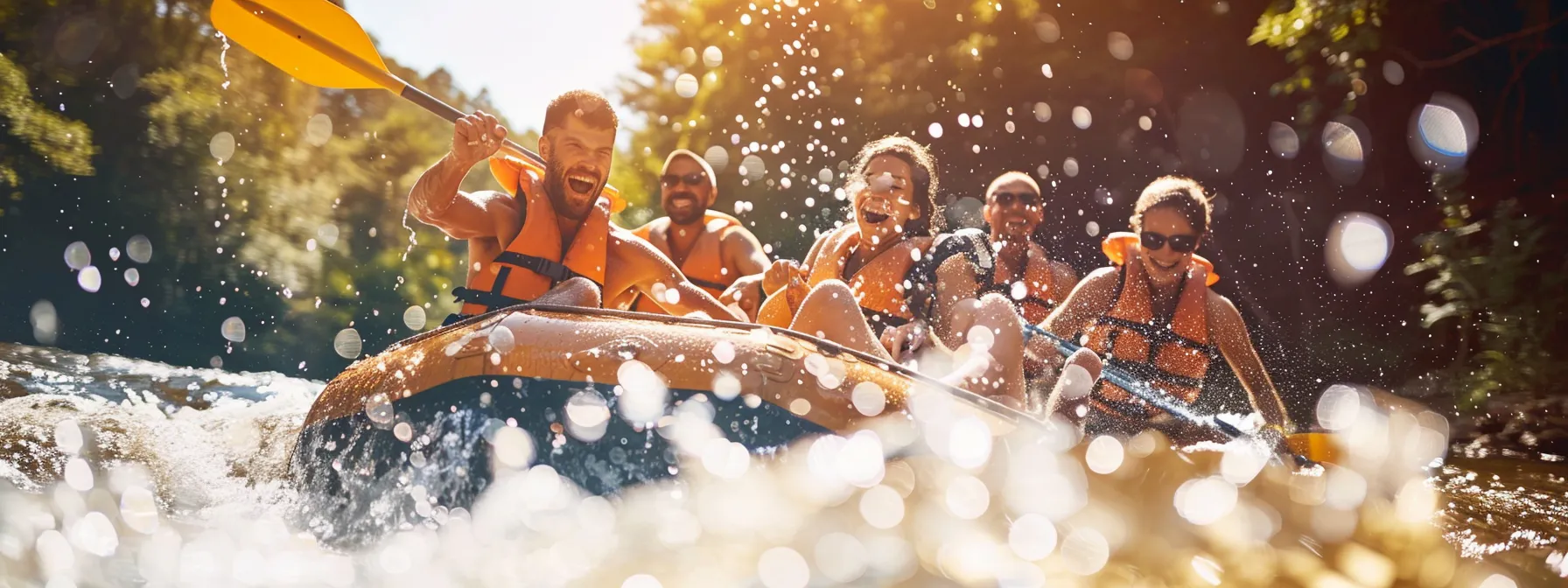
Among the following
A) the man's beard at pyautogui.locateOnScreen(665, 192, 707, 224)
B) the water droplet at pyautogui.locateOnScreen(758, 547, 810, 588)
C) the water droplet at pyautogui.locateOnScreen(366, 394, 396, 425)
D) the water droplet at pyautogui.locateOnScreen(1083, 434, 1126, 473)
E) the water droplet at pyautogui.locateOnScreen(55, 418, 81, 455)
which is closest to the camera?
the water droplet at pyautogui.locateOnScreen(758, 547, 810, 588)

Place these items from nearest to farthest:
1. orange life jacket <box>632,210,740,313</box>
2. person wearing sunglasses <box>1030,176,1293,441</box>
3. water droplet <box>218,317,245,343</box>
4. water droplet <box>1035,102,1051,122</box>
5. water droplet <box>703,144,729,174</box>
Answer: person wearing sunglasses <box>1030,176,1293,441</box> → orange life jacket <box>632,210,740,313</box> → water droplet <box>1035,102,1051,122</box> → water droplet <box>703,144,729,174</box> → water droplet <box>218,317,245,343</box>

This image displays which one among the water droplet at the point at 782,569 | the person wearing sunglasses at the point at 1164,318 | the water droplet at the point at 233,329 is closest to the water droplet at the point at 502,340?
the water droplet at the point at 782,569

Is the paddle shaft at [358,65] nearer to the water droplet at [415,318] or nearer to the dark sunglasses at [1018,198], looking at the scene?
the dark sunglasses at [1018,198]

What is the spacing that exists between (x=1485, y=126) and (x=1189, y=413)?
11.6 feet

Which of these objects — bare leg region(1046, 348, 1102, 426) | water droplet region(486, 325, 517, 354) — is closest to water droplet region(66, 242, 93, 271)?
water droplet region(486, 325, 517, 354)

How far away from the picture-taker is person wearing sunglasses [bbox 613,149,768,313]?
19.1ft

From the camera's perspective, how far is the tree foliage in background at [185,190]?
33.1 feet

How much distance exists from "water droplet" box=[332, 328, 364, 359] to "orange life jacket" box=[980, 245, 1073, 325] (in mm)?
13110

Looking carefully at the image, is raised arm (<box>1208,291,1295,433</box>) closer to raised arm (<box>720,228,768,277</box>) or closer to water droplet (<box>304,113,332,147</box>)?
raised arm (<box>720,228,768,277</box>)

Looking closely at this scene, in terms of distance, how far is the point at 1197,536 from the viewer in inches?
112

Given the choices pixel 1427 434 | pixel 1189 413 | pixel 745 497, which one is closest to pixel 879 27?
pixel 1427 434

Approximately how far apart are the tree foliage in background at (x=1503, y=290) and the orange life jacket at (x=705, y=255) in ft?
12.6

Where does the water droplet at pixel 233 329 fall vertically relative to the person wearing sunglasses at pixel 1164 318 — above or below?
below

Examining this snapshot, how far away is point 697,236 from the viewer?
19.4ft
